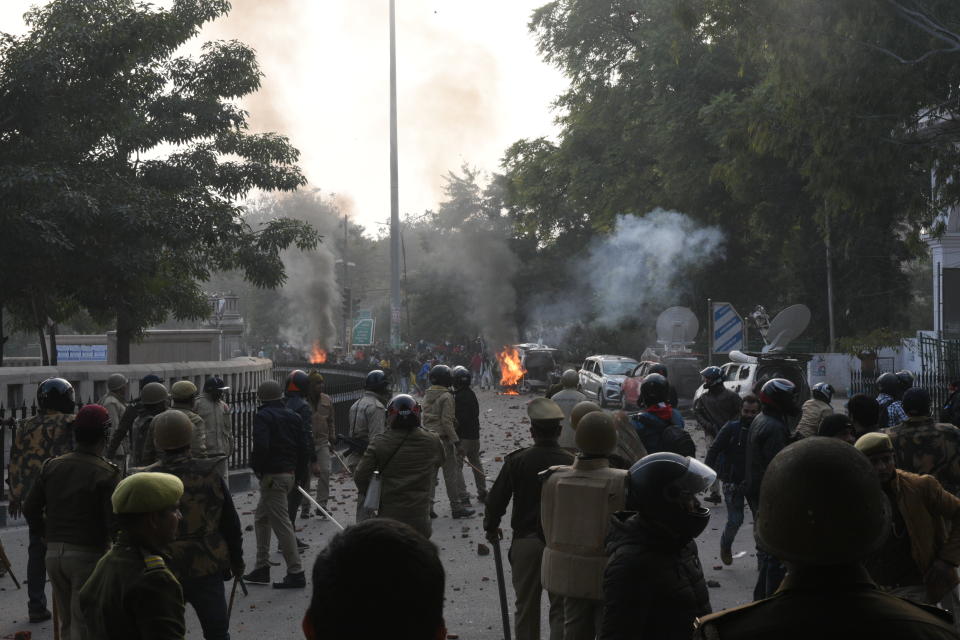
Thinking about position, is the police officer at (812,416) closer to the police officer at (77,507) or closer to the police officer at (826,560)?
the police officer at (77,507)

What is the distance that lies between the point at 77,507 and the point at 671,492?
3388 millimetres

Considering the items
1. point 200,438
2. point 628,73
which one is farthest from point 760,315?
point 200,438

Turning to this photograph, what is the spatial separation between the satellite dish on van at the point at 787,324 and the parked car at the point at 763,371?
146cm

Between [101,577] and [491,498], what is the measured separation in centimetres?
266

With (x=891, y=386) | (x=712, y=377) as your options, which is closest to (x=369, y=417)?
(x=712, y=377)

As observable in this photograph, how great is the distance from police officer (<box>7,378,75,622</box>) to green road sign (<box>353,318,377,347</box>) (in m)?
39.0

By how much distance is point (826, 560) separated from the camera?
2062 mm

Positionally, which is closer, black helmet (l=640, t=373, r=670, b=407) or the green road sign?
black helmet (l=640, t=373, r=670, b=407)

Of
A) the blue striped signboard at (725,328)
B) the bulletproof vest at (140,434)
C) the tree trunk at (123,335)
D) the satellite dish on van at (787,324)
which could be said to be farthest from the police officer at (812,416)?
the satellite dish on van at (787,324)

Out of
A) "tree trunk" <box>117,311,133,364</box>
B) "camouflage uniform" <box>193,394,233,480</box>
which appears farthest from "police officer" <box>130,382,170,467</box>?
"tree trunk" <box>117,311,133,364</box>

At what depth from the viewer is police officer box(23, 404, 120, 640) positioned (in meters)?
5.51

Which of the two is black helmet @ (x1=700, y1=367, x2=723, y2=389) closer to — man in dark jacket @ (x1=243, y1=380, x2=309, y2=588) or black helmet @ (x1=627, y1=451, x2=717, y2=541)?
man in dark jacket @ (x1=243, y1=380, x2=309, y2=588)

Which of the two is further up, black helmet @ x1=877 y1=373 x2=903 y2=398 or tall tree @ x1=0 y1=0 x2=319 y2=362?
tall tree @ x1=0 y1=0 x2=319 y2=362

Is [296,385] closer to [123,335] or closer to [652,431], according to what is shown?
[652,431]
